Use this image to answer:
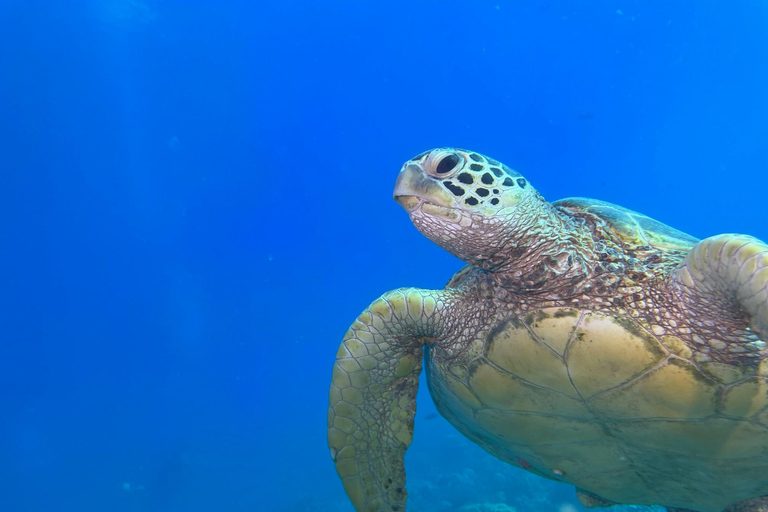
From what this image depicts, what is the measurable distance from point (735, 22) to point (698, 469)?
72.8 metres

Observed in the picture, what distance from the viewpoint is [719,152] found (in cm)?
7912

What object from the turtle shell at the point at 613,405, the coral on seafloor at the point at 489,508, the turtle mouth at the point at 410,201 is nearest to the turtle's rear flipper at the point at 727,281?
the turtle shell at the point at 613,405

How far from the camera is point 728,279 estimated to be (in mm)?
1943

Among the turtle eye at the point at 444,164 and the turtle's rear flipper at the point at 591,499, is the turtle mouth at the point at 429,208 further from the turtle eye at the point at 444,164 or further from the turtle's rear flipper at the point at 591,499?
the turtle's rear flipper at the point at 591,499

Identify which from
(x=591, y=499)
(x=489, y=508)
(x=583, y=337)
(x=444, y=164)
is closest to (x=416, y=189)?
(x=444, y=164)

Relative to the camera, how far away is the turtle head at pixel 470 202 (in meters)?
2.24

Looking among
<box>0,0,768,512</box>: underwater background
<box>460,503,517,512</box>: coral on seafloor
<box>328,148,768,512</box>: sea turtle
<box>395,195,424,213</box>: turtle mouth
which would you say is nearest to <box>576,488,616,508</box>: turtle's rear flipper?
<box>328,148,768,512</box>: sea turtle

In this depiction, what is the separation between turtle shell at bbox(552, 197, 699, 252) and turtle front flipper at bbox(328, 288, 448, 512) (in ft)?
3.63

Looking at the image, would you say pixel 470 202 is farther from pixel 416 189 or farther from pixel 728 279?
pixel 728 279

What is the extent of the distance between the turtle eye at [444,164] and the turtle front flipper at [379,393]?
957 millimetres

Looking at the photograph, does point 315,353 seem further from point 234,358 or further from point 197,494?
point 197,494

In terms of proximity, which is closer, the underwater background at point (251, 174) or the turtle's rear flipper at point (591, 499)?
the turtle's rear flipper at point (591, 499)

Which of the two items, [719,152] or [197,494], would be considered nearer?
[197,494]

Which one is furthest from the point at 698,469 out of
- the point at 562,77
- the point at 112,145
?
the point at 562,77
